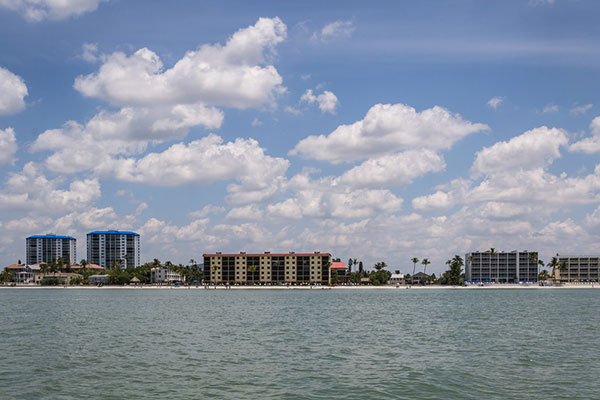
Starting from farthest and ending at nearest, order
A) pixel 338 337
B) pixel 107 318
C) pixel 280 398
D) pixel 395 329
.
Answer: pixel 107 318 → pixel 395 329 → pixel 338 337 → pixel 280 398

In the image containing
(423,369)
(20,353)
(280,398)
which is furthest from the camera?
(20,353)

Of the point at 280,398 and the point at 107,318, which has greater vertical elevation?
the point at 280,398

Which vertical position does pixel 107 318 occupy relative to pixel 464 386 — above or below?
below

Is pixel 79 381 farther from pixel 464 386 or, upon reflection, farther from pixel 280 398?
pixel 464 386

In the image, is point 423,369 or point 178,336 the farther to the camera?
point 178,336

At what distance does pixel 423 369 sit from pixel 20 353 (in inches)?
1265

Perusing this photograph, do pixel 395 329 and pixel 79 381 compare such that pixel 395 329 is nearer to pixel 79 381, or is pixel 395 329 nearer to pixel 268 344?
pixel 268 344

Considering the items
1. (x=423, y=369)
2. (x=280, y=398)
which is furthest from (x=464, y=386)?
(x=280, y=398)

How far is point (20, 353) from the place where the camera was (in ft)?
142

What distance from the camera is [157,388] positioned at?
30234mm

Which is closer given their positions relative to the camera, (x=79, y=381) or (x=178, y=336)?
(x=79, y=381)

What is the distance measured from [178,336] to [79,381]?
2384cm

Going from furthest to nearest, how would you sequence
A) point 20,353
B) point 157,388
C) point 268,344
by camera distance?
point 268,344
point 20,353
point 157,388

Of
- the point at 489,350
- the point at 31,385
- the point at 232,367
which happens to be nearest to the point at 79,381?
the point at 31,385
